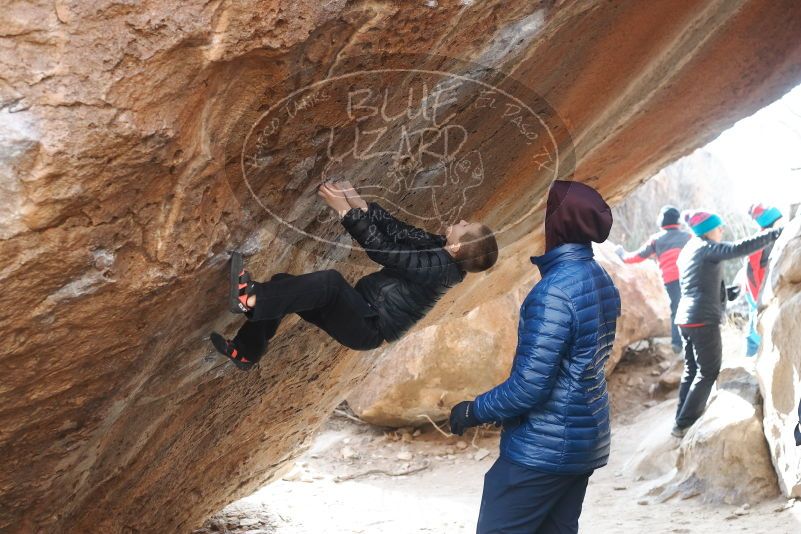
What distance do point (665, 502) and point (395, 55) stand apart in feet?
13.3

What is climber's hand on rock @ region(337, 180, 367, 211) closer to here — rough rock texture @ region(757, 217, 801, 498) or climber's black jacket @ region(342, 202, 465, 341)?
climber's black jacket @ region(342, 202, 465, 341)

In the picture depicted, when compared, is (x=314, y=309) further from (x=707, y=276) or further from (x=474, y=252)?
(x=707, y=276)

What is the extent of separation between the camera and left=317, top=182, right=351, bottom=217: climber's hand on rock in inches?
115

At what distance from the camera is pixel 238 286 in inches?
110

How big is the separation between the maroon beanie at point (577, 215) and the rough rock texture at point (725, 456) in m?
3.17

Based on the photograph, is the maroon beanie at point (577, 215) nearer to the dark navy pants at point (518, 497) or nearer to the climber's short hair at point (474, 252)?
the climber's short hair at point (474, 252)

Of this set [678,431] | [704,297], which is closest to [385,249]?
[704,297]

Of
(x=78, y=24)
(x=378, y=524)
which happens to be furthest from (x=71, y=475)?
(x=378, y=524)

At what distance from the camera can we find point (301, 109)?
2.55 meters

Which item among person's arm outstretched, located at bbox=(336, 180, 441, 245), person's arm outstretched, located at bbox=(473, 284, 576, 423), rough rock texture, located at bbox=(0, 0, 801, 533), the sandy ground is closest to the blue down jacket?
person's arm outstretched, located at bbox=(473, 284, 576, 423)

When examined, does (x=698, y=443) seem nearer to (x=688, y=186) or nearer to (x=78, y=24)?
(x=78, y=24)

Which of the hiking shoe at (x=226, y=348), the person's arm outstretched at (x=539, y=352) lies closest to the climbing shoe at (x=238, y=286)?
the hiking shoe at (x=226, y=348)

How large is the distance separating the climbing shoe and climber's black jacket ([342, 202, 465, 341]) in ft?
1.60

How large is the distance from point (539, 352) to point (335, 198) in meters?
0.93
